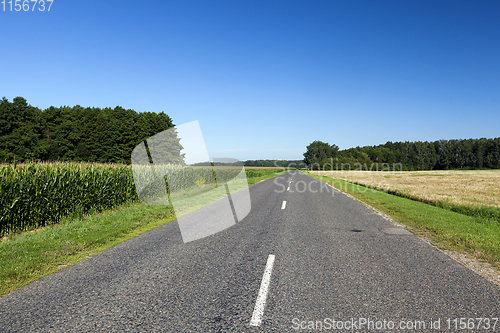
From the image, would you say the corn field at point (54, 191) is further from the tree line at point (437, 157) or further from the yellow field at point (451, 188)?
the tree line at point (437, 157)

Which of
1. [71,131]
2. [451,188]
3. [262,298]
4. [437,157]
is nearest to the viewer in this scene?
[262,298]

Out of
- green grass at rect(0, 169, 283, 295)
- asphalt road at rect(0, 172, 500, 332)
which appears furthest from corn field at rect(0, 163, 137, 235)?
asphalt road at rect(0, 172, 500, 332)

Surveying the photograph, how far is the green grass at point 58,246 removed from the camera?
449 cm

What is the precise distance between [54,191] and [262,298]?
10130 mm

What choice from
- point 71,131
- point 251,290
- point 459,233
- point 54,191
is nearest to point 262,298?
point 251,290

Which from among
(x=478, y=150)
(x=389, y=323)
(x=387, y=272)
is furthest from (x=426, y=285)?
(x=478, y=150)

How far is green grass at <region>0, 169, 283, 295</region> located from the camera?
449 cm

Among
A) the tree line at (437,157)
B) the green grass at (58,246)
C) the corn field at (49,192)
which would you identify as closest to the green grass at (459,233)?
the green grass at (58,246)

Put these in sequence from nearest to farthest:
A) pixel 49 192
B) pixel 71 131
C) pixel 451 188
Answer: pixel 49 192
pixel 451 188
pixel 71 131

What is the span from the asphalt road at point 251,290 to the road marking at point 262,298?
0.04 metres

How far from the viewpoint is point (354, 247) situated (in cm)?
604

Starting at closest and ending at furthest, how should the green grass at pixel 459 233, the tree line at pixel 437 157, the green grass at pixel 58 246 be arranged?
the green grass at pixel 58 246, the green grass at pixel 459 233, the tree line at pixel 437 157

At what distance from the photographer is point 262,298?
11.7ft

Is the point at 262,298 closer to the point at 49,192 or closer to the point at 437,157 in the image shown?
the point at 49,192
